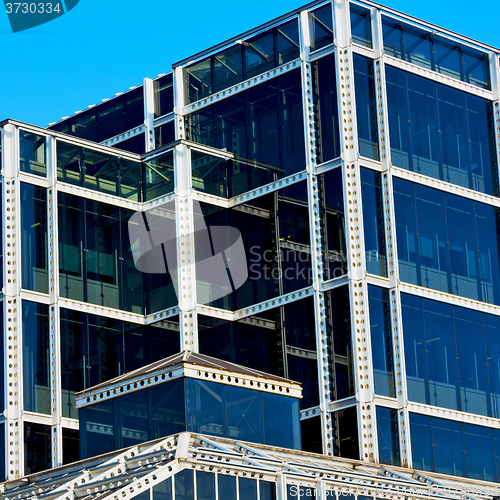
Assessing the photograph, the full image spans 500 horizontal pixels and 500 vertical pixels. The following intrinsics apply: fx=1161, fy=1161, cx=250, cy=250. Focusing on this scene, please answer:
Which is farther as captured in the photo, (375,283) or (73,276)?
(73,276)

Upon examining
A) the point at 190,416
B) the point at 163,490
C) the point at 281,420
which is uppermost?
the point at 281,420

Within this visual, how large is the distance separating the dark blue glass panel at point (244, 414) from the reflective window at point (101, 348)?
32.3ft

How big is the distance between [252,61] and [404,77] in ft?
23.5

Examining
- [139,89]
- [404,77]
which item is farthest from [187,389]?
[139,89]

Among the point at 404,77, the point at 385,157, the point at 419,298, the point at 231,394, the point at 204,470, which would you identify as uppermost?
the point at 404,77

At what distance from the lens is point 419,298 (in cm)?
4703

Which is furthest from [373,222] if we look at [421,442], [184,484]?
[184,484]

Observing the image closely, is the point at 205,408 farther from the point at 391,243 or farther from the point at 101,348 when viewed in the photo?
the point at 391,243

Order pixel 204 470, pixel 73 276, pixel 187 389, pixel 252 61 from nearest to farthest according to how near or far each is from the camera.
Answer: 1. pixel 204 470
2. pixel 187 389
3. pixel 73 276
4. pixel 252 61

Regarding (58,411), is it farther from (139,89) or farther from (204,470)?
(139,89)

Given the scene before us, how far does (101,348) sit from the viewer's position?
49.5 meters

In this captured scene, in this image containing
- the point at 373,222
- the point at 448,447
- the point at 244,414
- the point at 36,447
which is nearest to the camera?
the point at 244,414

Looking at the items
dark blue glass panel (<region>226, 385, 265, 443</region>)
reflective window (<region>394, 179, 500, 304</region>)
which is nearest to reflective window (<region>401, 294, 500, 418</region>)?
reflective window (<region>394, 179, 500, 304</region>)

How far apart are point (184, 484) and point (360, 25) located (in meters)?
23.3
